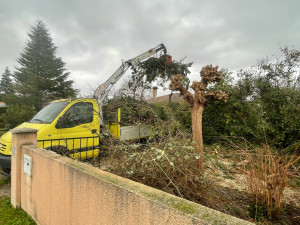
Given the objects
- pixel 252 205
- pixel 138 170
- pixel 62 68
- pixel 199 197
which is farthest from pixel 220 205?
pixel 62 68

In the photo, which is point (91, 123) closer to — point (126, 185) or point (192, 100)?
point (192, 100)

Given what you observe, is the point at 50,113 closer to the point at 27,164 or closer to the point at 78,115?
the point at 78,115

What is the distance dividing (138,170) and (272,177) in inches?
69.7

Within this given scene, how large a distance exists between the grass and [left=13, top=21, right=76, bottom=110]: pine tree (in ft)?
55.9

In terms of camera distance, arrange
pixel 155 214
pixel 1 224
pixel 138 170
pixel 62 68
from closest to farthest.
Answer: pixel 155 214 → pixel 138 170 → pixel 1 224 → pixel 62 68

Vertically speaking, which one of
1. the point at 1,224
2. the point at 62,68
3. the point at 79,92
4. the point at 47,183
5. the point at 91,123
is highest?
the point at 62,68

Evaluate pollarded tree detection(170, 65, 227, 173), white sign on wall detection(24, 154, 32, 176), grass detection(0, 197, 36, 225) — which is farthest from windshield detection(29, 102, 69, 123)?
pollarded tree detection(170, 65, 227, 173)

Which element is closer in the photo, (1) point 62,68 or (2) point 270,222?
(2) point 270,222

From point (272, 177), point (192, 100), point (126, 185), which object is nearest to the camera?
point (126, 185)

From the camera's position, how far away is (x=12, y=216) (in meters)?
2.87

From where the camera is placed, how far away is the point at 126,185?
4.86 feet

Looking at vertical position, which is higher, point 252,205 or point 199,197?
point 199,197

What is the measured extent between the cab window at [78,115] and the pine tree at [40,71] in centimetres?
1572

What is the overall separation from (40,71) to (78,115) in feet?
66.8
